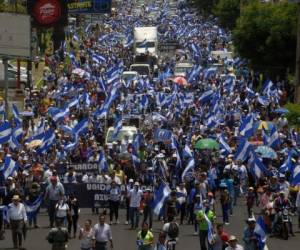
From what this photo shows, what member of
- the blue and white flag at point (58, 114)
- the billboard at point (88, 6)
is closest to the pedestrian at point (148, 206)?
the blue and white flag at point (58, 114)

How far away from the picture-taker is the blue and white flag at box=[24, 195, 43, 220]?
92.6 ft

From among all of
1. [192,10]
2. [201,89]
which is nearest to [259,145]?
[201,89]

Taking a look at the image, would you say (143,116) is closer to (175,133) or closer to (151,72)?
(175,133)

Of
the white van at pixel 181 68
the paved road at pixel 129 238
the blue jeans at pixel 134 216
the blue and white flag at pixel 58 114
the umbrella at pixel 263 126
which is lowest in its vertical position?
the paved road at pixel 129 238

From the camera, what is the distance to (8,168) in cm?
3003

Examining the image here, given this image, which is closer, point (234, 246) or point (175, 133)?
point (234, 246)

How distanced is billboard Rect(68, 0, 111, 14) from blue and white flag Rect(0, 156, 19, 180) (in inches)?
2221

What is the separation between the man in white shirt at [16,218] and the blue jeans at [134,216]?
327 centimetres

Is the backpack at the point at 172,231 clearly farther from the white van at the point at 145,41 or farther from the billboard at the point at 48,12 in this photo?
the white van at the point at 145,41

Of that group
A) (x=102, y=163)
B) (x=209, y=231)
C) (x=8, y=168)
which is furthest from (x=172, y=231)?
(x=102, y=163)

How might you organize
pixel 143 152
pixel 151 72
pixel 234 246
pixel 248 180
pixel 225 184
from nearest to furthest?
pixel 234 246 < pixel 225 184 < pixel 248 180 < pixel 143 152 < pixel 151 72

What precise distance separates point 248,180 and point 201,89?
2088 cm

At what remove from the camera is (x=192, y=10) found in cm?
13575

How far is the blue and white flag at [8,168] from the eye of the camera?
98.0ft
